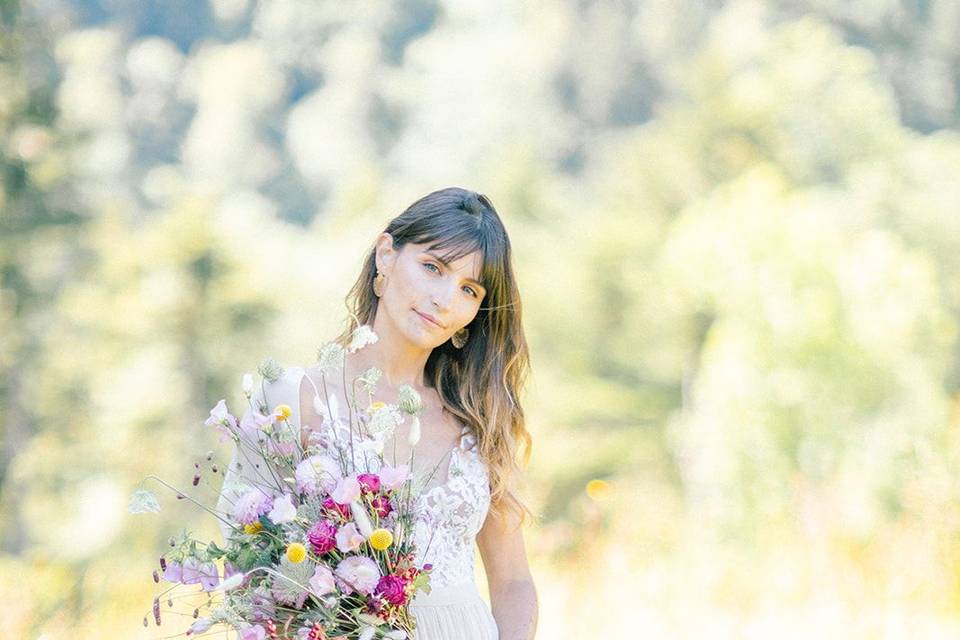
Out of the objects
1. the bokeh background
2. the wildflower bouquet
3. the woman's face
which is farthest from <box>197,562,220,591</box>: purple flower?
the bokeh background

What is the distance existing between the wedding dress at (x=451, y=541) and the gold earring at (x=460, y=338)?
271mm

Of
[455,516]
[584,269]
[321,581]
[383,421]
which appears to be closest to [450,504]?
[455,516]

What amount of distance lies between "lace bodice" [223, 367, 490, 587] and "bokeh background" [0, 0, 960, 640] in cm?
247

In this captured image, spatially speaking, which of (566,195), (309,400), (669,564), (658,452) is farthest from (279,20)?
(309,400)

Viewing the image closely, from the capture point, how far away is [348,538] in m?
1.85

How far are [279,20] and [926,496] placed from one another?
26849mm

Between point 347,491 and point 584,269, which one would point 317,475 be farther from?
point 584,269

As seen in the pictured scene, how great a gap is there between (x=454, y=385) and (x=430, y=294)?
1.10 feet

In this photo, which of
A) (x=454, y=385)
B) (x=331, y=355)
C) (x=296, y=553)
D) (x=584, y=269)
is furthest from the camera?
(x=584, y=269)

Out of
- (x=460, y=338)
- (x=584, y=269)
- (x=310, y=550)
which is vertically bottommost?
(x=310, y=550)

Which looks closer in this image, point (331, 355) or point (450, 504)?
point (331, 355)

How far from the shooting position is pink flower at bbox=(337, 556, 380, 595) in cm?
184

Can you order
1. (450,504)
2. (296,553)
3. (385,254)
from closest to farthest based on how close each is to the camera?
(296,553) → (450,504) → (385,254)

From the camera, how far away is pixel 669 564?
6.40 metres
